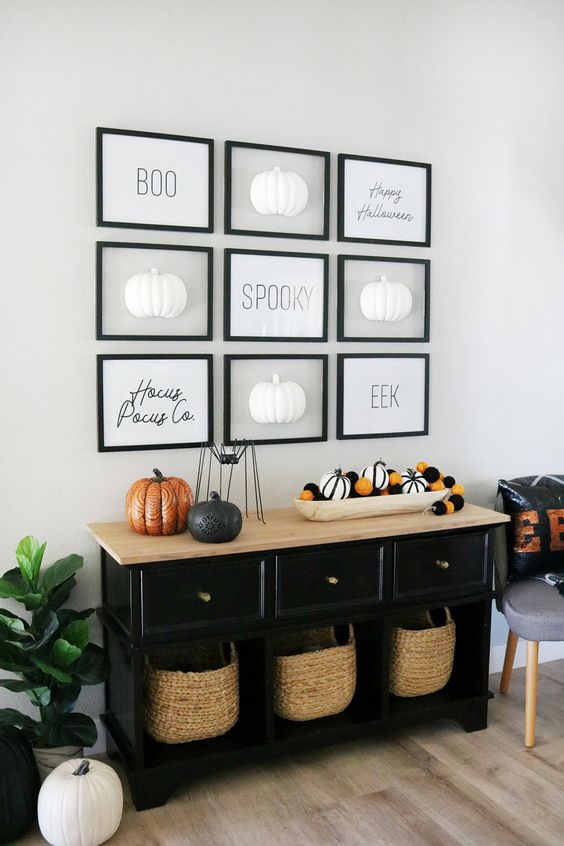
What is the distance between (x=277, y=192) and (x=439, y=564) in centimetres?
135

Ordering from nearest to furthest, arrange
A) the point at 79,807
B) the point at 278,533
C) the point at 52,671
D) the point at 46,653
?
the point at 79,807
the point at 52,671
the point at 46,653
the point at 278,533

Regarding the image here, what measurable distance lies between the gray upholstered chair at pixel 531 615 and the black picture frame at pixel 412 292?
88 centimetres

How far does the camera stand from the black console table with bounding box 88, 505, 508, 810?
2.37m

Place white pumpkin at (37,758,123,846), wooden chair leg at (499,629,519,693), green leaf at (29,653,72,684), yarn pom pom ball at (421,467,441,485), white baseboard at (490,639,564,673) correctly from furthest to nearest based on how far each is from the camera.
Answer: white baseboard at (490,639,564,673) → wooden chair leg at (499,629,519,693) → yarn pom pom ball at (421,467,441,485) → green leaf at (29,653,72,684) → white pumpkin at (37,758,123,846)

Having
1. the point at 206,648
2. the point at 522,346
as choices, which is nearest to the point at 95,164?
the point at 206,648

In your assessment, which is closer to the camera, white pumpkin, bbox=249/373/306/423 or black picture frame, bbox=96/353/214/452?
black picture frame, bbox=96/353/214/452

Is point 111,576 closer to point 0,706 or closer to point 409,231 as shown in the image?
point 0,706

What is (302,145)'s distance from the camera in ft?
9.59

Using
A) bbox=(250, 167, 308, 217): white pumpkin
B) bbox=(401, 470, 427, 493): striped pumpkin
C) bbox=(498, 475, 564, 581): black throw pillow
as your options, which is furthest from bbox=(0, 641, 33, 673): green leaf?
bbox=(498, 475, 564, 581): black throw pillow

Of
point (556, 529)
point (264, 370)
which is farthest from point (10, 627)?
point (556, 529)

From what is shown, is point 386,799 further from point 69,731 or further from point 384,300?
point 384,300

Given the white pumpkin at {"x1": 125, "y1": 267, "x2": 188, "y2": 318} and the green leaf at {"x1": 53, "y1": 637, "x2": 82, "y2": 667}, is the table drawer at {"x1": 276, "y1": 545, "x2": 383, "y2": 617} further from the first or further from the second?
the white pumpkin at {"x1": 125, "y1": 267, "x2": 188, "y2": 318}

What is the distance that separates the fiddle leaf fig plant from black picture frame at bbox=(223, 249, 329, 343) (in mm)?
917

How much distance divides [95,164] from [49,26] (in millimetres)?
420
